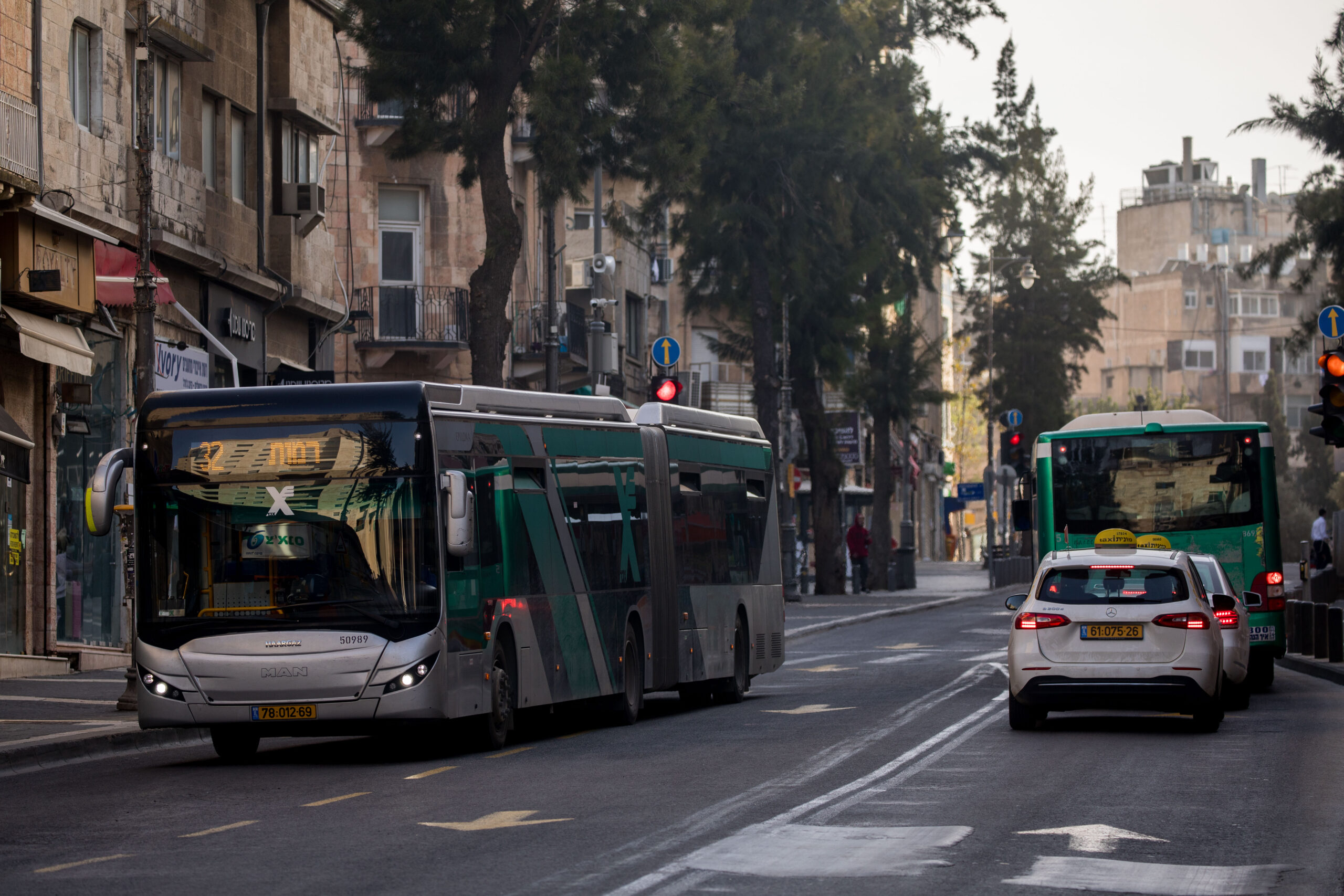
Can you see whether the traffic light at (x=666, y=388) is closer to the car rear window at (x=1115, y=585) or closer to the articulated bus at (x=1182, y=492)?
the articulated bus at (x=1182, y=492)

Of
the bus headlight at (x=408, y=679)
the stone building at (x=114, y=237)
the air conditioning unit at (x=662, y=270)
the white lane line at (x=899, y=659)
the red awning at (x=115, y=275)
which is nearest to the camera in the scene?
the bus headlight at (x=408, y=679)

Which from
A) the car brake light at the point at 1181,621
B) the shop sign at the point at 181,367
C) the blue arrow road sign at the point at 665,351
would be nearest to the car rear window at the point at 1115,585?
the car brake light at the point at 1181,621

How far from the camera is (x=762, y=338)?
46.9m

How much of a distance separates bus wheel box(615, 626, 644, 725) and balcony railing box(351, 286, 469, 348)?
68.8ft

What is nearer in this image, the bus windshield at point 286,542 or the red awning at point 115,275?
the bus windshield at point 286,542

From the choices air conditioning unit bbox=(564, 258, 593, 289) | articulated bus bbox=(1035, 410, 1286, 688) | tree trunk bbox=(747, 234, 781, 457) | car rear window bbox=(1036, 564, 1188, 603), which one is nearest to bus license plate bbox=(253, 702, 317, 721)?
car rear window bbox=(1036, 564, 1188, 603)

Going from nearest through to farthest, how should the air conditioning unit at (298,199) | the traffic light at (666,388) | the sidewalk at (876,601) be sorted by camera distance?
the traffic light at (666,388) < the air conditioning unit at (298,199) < the sidewalk at (876,601)

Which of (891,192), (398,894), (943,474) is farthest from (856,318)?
(943,474)

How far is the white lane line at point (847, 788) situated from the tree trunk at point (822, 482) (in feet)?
92.3

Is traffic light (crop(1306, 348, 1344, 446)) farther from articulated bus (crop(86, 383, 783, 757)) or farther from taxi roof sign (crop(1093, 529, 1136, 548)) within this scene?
articulated bus (crop(86, 383, 783, 757))

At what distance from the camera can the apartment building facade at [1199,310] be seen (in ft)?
462

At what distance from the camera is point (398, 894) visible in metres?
8.84

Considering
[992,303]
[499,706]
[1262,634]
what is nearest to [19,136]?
[499,706]

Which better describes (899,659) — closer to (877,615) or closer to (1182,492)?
(1182,492)
